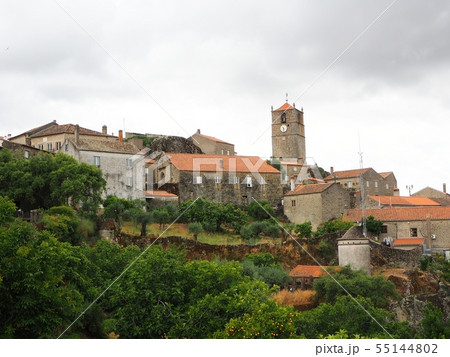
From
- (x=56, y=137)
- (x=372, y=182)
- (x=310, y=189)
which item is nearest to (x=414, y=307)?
(x=310, y=189)

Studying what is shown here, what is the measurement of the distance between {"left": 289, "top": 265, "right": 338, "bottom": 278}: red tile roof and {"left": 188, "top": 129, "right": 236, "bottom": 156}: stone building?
36.6 m

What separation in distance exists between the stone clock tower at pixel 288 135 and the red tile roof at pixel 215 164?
28.9m

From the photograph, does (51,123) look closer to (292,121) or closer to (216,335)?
(292,121)

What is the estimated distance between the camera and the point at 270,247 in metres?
42.8

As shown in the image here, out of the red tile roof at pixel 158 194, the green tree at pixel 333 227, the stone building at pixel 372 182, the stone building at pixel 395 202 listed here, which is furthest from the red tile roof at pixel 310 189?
the stone building at pixel 372 182

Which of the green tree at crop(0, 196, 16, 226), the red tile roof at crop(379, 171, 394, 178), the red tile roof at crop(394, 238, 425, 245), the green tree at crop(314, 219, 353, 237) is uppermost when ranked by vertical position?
the red tile roof at crop(379, 171, 394, 178)

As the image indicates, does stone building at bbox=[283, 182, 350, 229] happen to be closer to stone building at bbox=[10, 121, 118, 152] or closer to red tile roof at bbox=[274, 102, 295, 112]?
stone building at bbox=[10, 121, 118, 152]

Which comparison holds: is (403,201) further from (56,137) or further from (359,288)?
(56,137)

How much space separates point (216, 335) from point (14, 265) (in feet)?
23.1

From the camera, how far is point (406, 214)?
5306 centimetres

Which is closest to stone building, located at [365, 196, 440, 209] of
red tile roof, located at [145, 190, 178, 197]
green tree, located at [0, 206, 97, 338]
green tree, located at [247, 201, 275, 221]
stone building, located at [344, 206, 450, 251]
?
stone building, located at [344, 206, 450, 251]

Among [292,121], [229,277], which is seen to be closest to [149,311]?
[229,277]

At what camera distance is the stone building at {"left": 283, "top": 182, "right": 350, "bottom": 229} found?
5644cm

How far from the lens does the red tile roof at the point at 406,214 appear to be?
5216cm
